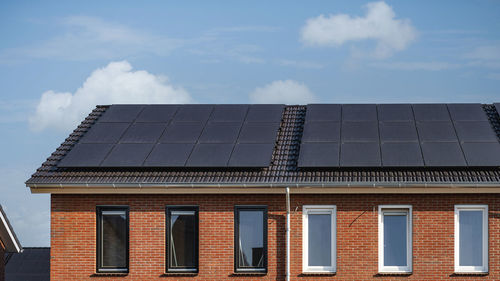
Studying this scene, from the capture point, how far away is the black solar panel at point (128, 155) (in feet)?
67.4

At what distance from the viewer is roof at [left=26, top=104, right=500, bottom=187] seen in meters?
19.5

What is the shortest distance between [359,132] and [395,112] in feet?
5.76

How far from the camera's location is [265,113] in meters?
23.2

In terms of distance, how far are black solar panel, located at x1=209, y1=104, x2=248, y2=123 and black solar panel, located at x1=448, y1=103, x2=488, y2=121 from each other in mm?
5726

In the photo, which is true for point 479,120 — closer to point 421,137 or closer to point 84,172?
point 421,137

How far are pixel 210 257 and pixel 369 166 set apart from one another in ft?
14.4

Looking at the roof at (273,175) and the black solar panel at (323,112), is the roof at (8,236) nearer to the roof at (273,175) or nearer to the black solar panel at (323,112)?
the roof at (273,175)

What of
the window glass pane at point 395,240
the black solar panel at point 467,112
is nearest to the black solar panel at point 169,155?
the window glass pane at point 395,240

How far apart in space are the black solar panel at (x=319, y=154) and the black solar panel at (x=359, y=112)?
1838 mm

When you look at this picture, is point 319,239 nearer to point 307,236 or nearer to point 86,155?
point 307,236

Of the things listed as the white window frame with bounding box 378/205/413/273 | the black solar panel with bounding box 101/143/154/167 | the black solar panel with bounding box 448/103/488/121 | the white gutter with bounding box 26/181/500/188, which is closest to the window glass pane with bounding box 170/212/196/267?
the white gutter with bounding box 26/181/500/188

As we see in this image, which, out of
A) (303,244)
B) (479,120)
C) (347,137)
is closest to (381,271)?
(303,244)

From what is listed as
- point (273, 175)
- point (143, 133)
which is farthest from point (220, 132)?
point (273, 175)

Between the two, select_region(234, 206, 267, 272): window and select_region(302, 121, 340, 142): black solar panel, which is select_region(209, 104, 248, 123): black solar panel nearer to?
select_region(302, 121, 340, 142): black solar panel
